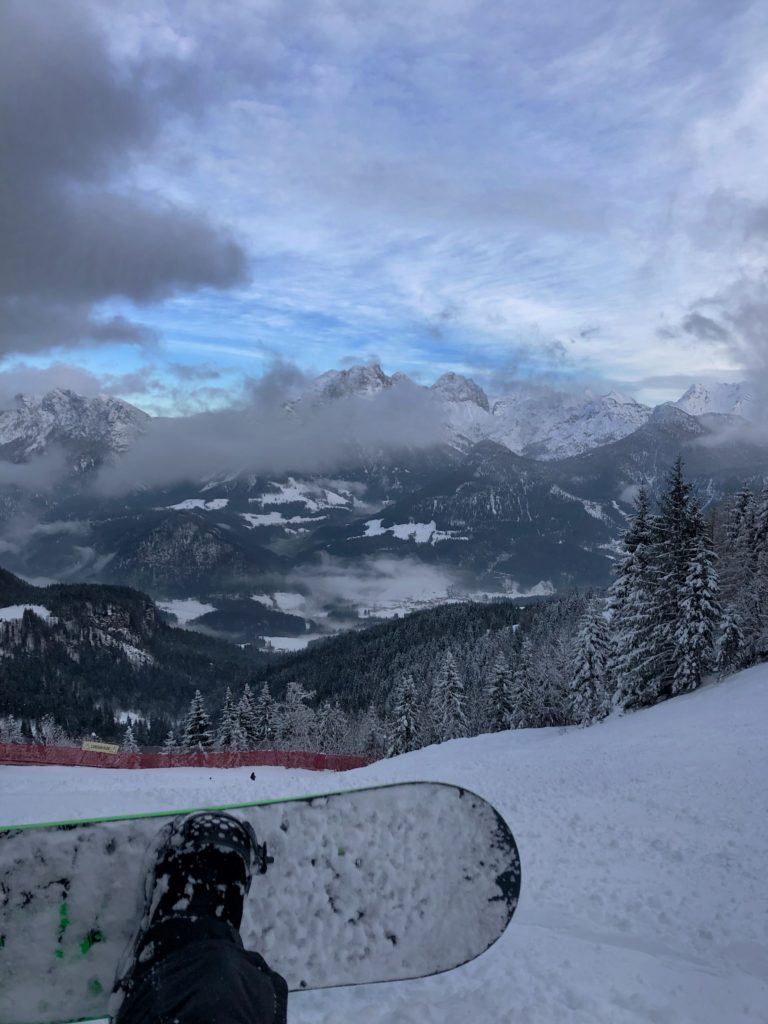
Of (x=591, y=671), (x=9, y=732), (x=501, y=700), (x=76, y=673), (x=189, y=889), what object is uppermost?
(x=189, y=889)

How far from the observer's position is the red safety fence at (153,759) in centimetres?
2591

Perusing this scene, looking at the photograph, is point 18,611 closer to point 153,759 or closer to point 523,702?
point 523,702

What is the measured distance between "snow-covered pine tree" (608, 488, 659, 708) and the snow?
616 feet

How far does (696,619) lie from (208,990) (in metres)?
33.9

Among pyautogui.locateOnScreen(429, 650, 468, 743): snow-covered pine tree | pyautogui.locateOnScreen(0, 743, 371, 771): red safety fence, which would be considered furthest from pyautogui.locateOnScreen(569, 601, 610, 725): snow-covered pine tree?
pyautogui.locateOnScreen(0, 743, 371, 771): red safety fence

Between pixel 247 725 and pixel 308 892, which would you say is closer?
pixel 308 892

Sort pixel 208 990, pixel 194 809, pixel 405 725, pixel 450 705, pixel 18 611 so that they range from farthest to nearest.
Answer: pixel 18 611, pixel 450 705, pixel 405 725, pixel 194 809, pixel 208 990

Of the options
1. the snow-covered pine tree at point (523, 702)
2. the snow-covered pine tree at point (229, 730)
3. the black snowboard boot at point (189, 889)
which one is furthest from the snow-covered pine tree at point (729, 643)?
the snow-covered pine tree at point (229, 730)

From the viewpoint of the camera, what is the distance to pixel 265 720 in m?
66.6

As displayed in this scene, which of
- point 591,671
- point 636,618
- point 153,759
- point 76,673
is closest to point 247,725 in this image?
point 153,759

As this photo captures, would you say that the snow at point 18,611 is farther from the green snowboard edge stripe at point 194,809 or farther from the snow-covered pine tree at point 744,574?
the green snowboard edge stripe at point 194,809

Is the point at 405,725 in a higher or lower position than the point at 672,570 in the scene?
lower

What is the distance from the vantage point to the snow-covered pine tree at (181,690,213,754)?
5234cm

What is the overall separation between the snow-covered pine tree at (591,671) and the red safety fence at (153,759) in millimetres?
16635
